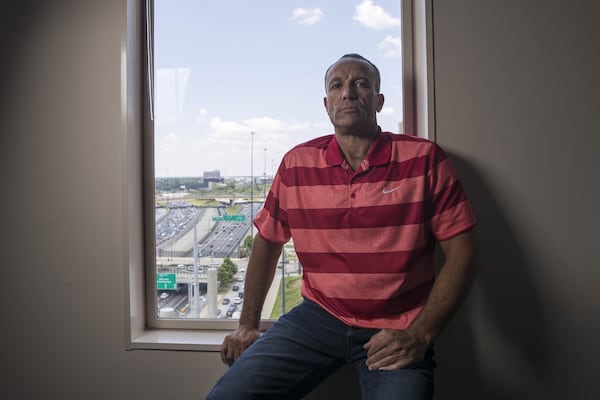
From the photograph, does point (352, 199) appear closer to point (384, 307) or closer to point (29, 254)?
point (384, 307)

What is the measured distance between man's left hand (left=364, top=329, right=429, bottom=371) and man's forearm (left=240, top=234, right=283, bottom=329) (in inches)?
15.5

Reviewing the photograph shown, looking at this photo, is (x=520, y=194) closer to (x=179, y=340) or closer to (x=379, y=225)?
(x=379, y=225)

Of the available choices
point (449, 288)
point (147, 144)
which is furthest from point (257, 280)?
point (147, 144)

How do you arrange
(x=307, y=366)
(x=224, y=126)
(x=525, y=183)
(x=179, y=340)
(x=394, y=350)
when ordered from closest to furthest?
(x=394, y=350)
(x=307, y=366)
(x=525, y=183)
(x=179, y=340)
(x=224, y=126)

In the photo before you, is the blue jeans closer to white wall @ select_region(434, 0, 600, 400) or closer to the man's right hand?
the man's right hand

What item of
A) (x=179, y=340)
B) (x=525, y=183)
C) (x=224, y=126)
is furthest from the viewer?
(x=224, y=126)

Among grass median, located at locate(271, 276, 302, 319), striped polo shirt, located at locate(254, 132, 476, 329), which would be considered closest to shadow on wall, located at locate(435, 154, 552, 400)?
striped polo shirt, located at locate(254, 132, 476, 329)

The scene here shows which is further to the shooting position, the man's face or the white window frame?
the white window frame

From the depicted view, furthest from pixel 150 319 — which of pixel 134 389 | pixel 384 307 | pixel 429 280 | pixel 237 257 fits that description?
pixel 429 280

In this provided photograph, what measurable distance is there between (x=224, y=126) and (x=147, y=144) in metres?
0.31

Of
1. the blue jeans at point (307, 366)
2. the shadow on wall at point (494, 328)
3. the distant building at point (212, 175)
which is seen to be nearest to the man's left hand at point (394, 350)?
the blue jeans at point (307, 366)

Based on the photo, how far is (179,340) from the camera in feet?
4.64

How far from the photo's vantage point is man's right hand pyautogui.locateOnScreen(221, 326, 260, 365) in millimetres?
1152

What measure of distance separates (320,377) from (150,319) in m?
0.79
